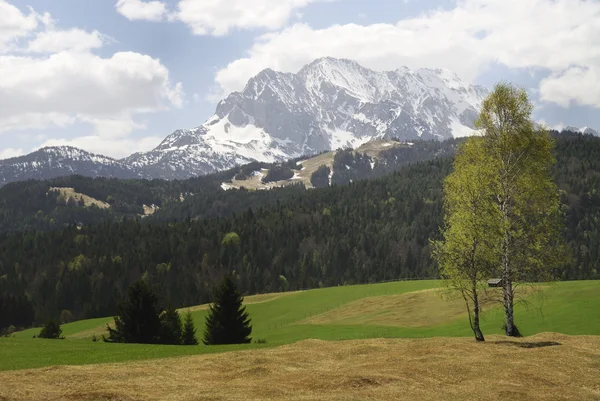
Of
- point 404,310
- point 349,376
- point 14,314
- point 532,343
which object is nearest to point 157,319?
point 404,310

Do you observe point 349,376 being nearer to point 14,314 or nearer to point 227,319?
point 227,319

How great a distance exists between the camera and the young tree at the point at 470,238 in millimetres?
41531

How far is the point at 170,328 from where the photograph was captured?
7538 centimetres

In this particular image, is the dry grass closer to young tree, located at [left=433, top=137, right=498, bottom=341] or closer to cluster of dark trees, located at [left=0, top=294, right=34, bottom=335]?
young tree, located at [left=433, top=137, right=498, bottom=341]

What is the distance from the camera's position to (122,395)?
25.3 metres

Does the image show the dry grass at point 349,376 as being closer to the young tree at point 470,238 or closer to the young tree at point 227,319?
the young tree at point 470,238

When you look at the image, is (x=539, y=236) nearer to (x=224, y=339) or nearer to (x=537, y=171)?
(x=537, y=171)

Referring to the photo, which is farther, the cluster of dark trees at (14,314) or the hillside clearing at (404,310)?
the cluster of dark trees at (14,314)

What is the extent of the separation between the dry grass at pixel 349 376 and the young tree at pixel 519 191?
6125mm

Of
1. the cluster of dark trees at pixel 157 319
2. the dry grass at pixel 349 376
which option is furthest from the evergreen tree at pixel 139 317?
the dry grass at pixel 349 376

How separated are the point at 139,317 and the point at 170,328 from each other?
6.10 metres

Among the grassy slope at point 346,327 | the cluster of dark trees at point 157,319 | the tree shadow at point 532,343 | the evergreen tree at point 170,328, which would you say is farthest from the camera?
the evergreen tree at point 170,328

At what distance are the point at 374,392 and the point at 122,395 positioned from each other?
38.1 ft

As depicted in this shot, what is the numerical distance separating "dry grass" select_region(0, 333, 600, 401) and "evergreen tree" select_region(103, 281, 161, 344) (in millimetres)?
32799
